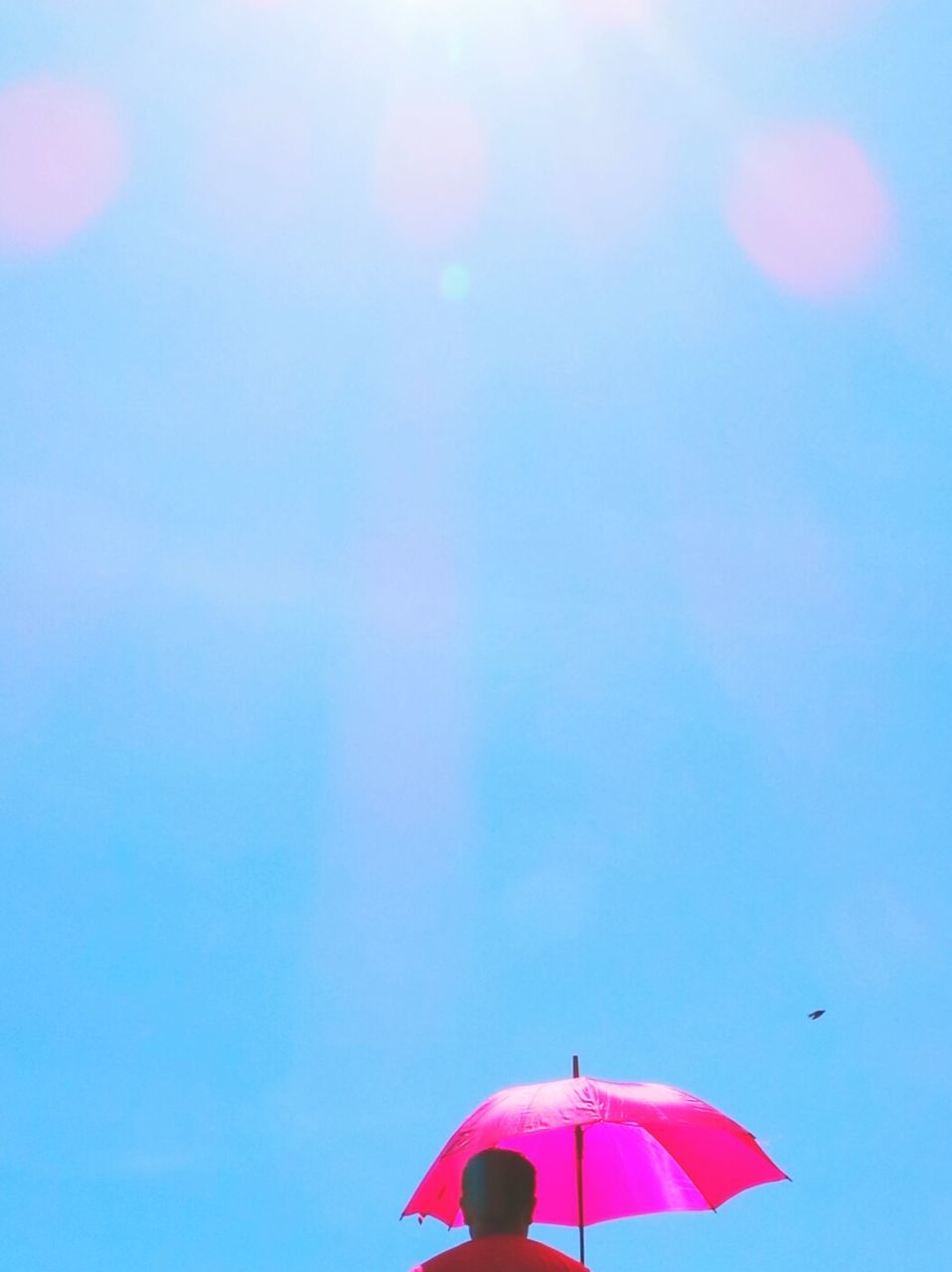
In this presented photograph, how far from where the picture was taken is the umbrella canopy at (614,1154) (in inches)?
290

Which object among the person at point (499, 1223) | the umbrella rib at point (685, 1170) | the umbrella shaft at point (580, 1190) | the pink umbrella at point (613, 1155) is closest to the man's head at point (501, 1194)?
the person at point (499, 1223)

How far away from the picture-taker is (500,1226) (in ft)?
15.7

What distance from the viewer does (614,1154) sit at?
28.1ft

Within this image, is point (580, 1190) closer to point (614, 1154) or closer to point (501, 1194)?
point (614, 1154)

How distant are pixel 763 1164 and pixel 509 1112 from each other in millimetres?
1750

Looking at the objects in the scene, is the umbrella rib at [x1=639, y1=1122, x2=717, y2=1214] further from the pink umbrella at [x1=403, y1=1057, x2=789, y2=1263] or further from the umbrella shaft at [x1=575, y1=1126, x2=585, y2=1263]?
the umbrella shaft at [x1=575, y1=1126, x2=585, y2=1263]

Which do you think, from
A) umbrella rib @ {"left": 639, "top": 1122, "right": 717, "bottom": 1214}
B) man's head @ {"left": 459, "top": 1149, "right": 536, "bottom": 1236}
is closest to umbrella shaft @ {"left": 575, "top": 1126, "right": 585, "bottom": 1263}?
umbrella rib @ {"left": 639, "top": 1122, "right": 717, "bottom": 1214}

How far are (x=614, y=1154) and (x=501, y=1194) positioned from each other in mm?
4039

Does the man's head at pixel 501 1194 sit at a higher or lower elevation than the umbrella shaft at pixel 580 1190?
lower

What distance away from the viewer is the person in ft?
15.3

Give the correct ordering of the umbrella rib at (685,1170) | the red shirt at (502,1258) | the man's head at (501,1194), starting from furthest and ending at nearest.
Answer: the umbrella rib at (685,1170), the man's head at (501,1194), the red shirt at (502,1258)

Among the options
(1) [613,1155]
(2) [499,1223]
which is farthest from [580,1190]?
(2) [499,1223]

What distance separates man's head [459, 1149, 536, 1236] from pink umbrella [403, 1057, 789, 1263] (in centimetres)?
244

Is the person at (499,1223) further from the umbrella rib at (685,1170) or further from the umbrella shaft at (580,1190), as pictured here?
the umbrella rib at (685,1170)
